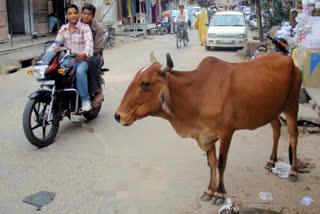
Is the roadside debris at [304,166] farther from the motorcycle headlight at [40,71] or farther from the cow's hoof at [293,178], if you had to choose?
the motorcycle headlight at [40,71]

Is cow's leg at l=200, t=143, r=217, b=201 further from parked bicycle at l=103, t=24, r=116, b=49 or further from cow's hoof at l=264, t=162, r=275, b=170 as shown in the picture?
parked bicycle at l=103, t=24, r=116, b=49

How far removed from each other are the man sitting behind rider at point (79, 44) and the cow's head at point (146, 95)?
8.47 ft

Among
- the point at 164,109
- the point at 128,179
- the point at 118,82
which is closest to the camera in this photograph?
the point at 164,109

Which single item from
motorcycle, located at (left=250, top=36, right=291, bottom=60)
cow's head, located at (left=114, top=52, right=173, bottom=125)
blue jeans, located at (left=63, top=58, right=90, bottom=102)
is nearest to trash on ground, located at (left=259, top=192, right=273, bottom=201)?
cow's head, located at (left=114, top=52, right=173, bottom=125)

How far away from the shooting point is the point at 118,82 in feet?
33.1

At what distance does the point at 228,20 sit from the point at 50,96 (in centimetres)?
1423

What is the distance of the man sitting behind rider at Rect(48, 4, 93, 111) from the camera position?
589 cm

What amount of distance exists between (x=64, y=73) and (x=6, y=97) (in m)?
3.34

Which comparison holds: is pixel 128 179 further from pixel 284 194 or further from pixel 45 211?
pixel 284 194

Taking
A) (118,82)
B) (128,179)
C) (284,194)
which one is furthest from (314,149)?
(118,82)

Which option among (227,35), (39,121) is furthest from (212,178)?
(227,35)

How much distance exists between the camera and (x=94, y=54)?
254 inches

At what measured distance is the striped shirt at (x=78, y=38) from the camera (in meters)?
6.02

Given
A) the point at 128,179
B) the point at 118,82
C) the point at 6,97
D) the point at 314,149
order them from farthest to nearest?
1. the point at 118,82
2. the point at 6,97
3. the point at 314,149
4. the point at 128,179
